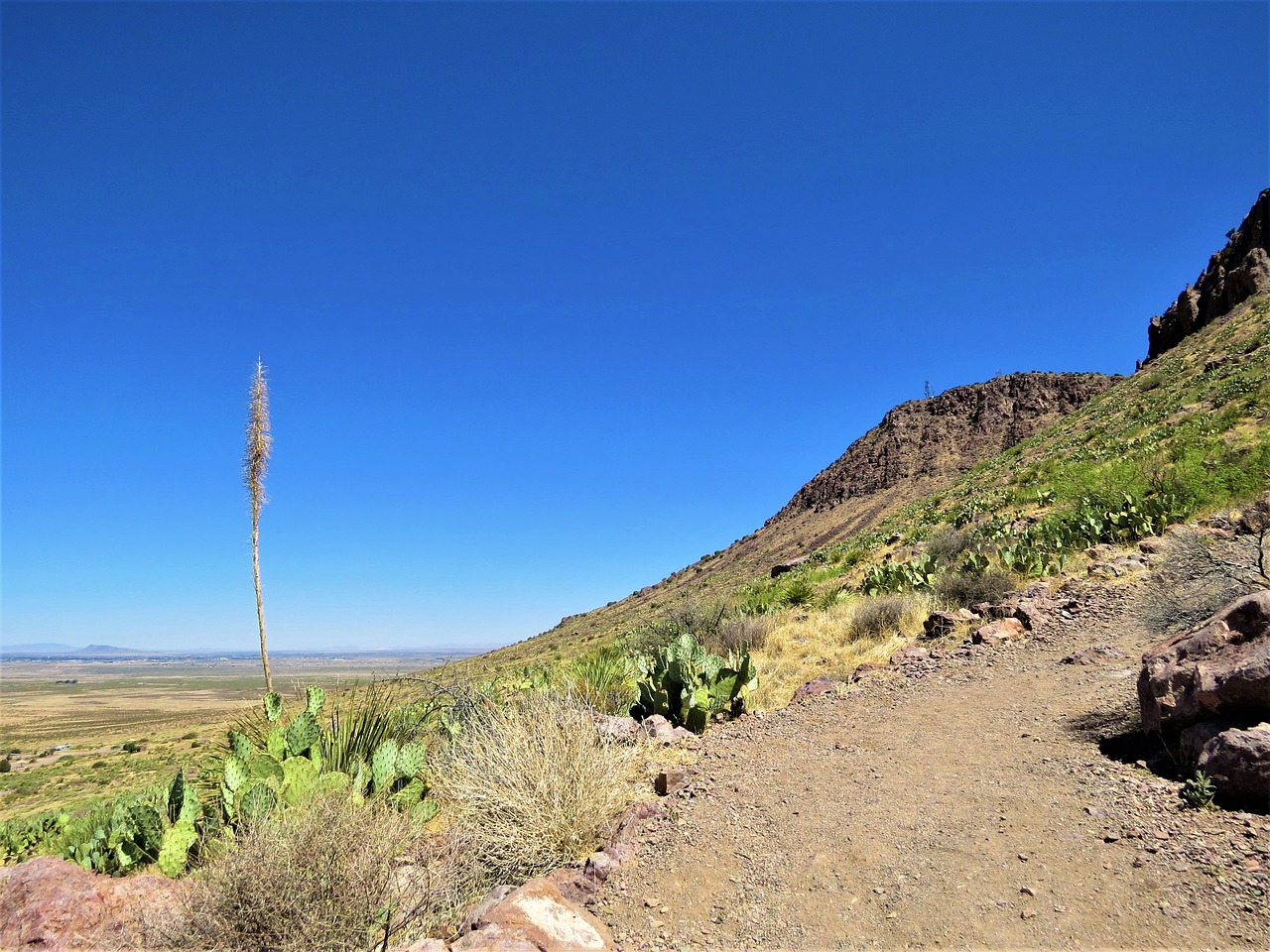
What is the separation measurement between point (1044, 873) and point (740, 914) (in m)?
1.58

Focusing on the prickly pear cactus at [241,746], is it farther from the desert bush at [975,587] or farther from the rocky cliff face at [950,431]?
the rocky cliff face at [950,431]

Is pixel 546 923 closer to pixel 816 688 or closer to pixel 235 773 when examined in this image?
pixel 235 773

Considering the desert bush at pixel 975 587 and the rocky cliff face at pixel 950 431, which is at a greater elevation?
the rocky cliff face at pixel 950 431

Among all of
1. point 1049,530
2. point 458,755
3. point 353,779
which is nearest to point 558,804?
point 458,755

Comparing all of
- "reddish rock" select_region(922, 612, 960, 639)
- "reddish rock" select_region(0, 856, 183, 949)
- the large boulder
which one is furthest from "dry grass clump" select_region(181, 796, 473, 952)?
"reddish rock" select_region(922, 612, 960, 639)

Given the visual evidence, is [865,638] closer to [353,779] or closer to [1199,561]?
[1199,561]

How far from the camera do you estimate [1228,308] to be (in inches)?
1677

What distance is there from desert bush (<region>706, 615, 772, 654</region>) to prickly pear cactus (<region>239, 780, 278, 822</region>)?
24.0 ft

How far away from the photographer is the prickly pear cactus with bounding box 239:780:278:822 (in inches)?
181

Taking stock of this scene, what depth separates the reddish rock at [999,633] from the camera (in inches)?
318

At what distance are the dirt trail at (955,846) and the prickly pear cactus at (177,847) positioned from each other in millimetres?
3163

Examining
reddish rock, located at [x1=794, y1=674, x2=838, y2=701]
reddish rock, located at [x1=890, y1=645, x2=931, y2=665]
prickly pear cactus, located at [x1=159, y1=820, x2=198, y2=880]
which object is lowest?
prickly pear cactus, located at [x1=159, y1=820, x2=198, y2=880]

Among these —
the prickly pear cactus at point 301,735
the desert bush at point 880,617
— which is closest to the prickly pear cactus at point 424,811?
the prickly pear cactus at point 301,735

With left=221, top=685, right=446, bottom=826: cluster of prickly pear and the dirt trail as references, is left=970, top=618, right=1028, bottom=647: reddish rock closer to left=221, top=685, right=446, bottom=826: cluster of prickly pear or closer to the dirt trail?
the dirt trail
